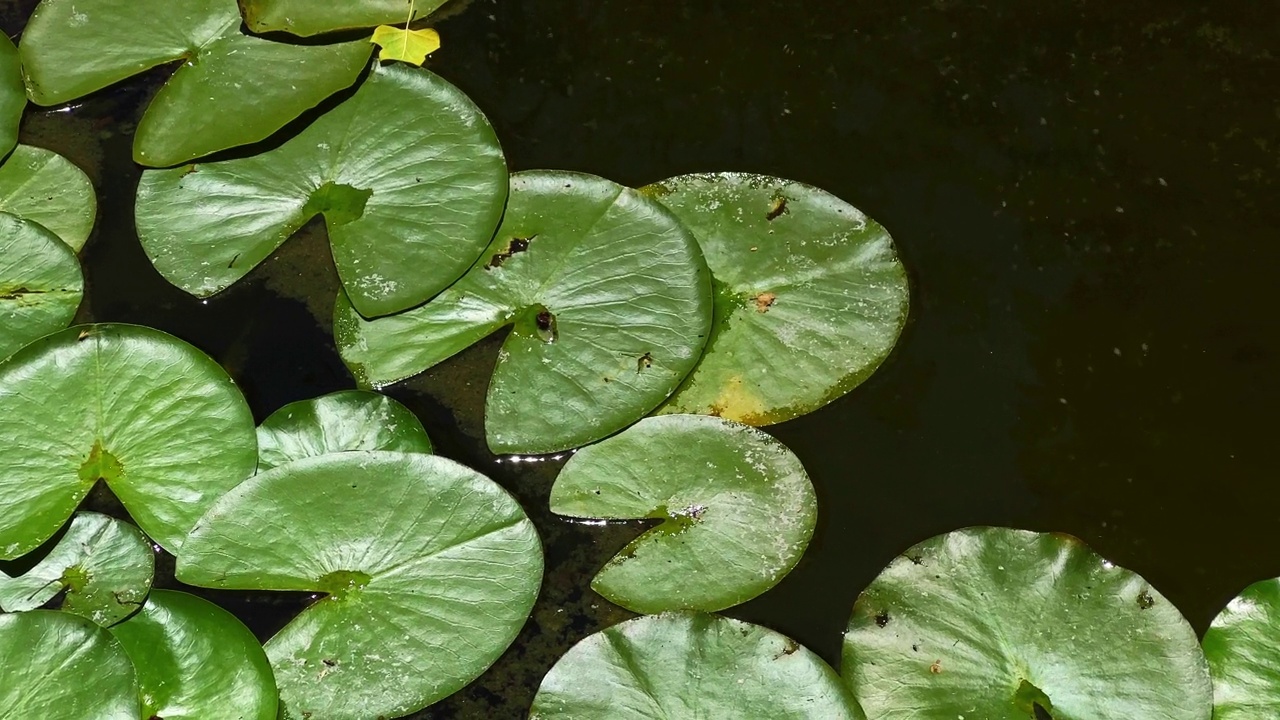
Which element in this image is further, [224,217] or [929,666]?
[224,217]

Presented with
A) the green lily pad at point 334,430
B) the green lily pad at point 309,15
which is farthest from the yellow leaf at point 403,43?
the green lily pad at point 334,430

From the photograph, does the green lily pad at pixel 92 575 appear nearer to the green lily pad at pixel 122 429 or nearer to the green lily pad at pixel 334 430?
the green lily pad at pixel 122 429

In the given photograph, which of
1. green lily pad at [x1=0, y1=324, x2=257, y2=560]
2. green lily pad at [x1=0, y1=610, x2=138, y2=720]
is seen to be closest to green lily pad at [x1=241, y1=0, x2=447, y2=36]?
green lily pad at [x1=0, y1=324, x2=257, y2=560]

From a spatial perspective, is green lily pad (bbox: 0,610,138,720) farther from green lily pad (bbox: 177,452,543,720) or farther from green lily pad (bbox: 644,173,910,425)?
green lily pad (bbox: 644,173,910,425)

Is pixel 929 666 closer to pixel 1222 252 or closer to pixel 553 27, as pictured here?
pixel 1222 252

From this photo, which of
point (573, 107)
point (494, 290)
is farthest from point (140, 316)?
point (573, 107)

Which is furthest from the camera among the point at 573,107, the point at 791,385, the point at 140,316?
the point at 573,107

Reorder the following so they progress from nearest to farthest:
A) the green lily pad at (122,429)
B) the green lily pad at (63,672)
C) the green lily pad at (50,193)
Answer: the green lily pad at (63,672) → the green lily pad at (122,429) → the green lily pad at (50,193)
